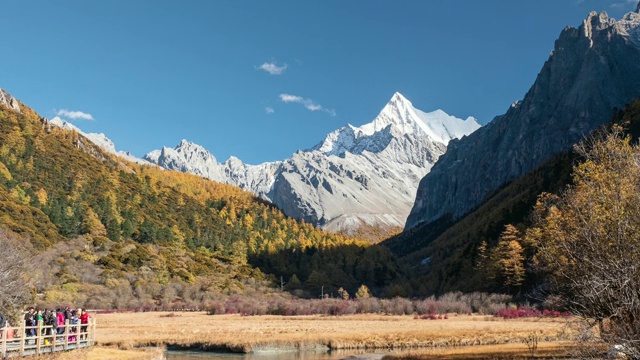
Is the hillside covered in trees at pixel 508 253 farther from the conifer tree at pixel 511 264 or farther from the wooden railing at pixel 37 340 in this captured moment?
the wooden railing at pixel 37 340

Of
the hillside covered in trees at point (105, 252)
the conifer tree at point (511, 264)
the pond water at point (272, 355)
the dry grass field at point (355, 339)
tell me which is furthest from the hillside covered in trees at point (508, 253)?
the pond water at point (272, 355)

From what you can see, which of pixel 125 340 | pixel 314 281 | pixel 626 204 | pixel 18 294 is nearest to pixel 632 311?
pixel 626 204

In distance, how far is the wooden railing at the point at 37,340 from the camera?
31500mm

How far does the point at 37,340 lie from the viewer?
33562 millimetres

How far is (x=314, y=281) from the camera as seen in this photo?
174 m

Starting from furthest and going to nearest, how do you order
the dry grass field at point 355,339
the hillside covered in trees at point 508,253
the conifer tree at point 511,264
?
the hillside covered in trees at point 508,253
the conifer tree at point 511,264
the dry grass field at point 355,339

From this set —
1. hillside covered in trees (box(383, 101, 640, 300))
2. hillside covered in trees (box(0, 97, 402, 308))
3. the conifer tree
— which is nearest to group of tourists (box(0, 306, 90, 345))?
hillside covered in trees (box(0, 97, 402, 308))

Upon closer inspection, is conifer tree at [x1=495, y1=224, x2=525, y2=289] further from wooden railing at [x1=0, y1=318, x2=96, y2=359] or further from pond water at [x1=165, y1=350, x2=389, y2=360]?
wooden railing at [x1=0, y1=318, x2=96, y2=359]

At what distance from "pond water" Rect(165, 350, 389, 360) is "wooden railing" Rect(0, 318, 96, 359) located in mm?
8580

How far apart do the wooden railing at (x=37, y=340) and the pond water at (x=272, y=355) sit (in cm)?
858

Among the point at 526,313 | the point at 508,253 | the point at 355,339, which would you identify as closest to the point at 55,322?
the point at 355,339

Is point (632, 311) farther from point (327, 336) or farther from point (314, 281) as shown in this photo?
point (314, 281)

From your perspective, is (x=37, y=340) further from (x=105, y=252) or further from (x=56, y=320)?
(x=105, y=252)

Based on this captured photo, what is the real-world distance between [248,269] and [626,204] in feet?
554
